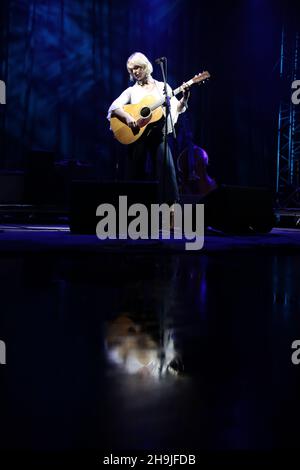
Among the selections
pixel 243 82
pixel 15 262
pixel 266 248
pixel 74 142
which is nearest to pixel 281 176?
pixel 243 82

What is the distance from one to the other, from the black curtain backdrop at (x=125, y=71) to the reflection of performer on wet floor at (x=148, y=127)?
3.07 m

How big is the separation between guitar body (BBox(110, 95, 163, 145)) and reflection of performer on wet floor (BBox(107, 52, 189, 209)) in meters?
0.04

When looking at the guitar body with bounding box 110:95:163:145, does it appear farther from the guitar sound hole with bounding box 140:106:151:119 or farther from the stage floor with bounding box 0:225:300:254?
the stage floor with bounding box 0:225:300:254

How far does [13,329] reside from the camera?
5.31 feet

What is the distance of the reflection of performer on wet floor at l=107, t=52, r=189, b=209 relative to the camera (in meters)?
4.90

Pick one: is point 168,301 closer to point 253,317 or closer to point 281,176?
point 253,317

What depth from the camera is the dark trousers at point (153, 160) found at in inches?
194

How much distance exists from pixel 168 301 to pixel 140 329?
17.6 inches

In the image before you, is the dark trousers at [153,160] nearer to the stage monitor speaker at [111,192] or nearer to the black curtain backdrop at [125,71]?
the stage monitor speaker at [111,192]

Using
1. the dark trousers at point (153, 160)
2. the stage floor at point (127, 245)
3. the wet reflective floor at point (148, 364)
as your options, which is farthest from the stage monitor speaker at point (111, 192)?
the wet reflective floor at point (148, 364)

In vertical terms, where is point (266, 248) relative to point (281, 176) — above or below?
below

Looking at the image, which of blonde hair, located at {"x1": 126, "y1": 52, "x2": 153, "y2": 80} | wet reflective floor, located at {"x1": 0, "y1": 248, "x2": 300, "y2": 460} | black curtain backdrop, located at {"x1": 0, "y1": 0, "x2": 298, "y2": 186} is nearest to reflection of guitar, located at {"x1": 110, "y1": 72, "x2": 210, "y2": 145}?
blonde hair, located at {"x1": 126, "y1": 52, "x2": 153, "y2": 80}

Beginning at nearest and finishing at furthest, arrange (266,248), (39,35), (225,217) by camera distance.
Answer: (266,248), (225,217), (39,35)
